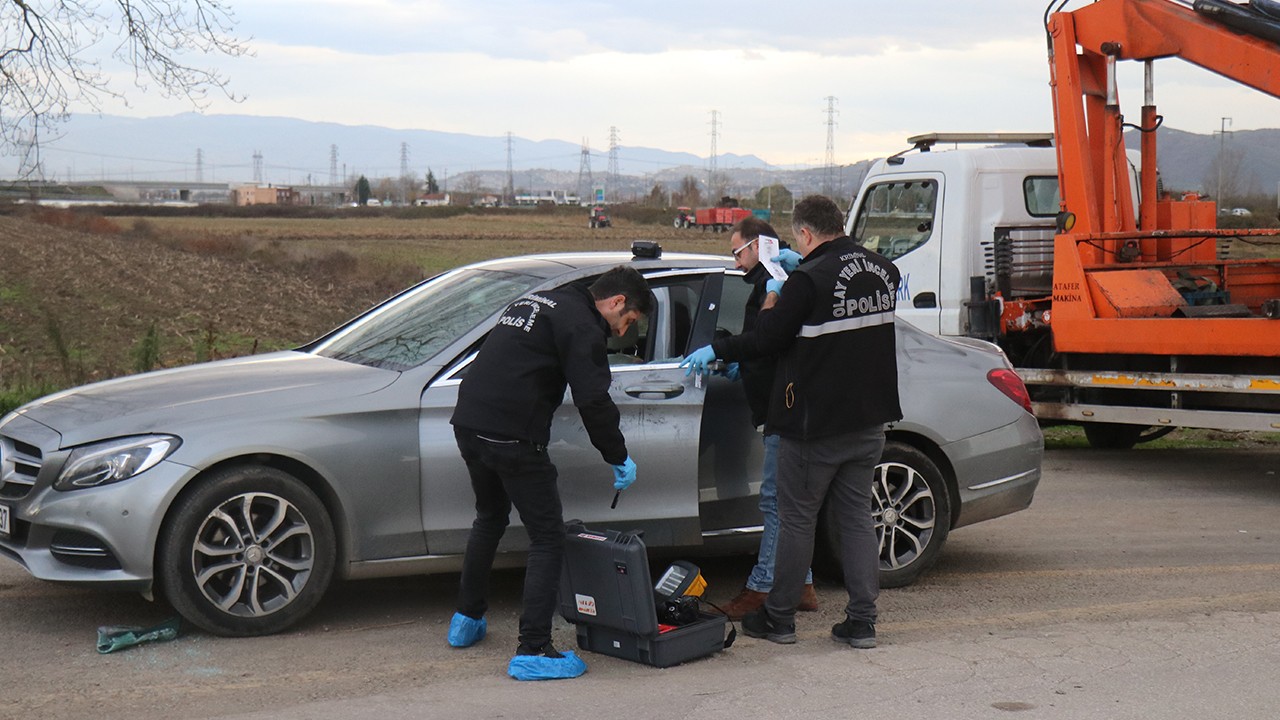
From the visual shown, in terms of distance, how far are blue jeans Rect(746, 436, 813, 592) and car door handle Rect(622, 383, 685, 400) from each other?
47 cm

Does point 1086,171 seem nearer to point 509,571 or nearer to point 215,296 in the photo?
point 509,571

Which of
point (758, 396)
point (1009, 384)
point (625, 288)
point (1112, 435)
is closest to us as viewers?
point (625, 288)

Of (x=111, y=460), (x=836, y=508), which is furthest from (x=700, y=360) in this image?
(x=111, y=460)

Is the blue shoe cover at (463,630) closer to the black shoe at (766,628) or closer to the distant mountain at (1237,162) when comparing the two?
the black shoe at (766,628)

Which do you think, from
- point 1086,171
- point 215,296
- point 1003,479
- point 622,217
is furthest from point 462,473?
point 622,217

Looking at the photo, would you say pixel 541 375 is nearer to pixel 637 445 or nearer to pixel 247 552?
pixel 637 445

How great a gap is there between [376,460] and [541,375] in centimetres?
93

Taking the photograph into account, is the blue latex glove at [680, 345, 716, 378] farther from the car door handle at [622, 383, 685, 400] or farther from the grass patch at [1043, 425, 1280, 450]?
the grass patch at [1043, 425, 1280, 450]

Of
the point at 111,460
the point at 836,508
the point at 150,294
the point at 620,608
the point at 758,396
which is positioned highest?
the point at 758,396

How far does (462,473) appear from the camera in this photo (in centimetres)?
568

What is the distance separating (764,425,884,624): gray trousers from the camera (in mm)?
5562

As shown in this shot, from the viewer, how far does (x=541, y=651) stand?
5164 millimetres

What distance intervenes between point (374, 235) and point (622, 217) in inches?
2117

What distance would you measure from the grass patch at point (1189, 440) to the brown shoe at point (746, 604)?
677cm
